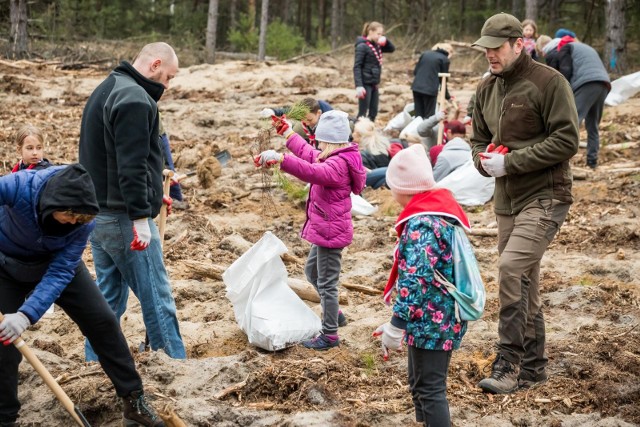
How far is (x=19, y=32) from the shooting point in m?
21.5

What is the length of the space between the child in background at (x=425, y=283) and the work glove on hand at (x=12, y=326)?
1.76 metres

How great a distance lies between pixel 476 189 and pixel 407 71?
473 inches

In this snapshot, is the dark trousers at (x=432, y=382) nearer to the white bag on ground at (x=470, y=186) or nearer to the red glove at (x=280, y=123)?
the red glove at (x=280, y=123)

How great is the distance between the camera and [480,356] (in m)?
5.89

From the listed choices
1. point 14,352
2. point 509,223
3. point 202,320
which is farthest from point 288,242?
point 14,352

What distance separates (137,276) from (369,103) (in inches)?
386

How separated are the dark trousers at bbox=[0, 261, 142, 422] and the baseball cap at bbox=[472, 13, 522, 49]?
2701mm

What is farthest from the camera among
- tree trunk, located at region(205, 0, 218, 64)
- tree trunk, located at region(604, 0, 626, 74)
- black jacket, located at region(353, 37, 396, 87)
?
tree trunk, located at region(205, 0, 218, 64)

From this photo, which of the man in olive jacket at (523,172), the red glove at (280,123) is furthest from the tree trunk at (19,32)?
the man in olive jacket at (523,172)

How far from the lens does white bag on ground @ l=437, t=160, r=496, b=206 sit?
10.6 m

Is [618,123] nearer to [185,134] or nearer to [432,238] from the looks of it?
[185,134]

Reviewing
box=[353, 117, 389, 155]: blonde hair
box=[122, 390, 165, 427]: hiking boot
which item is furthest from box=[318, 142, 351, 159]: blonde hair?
box=[353, 117, 389, 155]: blonde hair

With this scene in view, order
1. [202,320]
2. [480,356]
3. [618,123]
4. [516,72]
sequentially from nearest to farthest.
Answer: [516,72] → [480,356] → [202,320] → [618,123]

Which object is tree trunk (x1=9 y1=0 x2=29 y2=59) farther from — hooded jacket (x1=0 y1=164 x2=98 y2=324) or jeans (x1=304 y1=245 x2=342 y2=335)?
hooded jacket (x1=0 y1=164 x2=98 y2=324)
